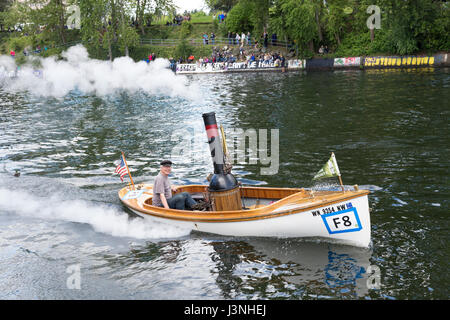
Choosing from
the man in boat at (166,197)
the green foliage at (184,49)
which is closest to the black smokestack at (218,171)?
the man in boat at (166,197)

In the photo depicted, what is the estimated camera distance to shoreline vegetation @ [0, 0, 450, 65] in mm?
44781

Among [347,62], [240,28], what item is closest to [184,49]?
[240,28]

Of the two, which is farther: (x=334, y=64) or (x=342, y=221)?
(x=334, y=64)

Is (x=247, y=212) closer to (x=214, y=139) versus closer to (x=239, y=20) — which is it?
(x=214, y=139)

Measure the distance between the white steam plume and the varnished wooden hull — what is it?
2165cm

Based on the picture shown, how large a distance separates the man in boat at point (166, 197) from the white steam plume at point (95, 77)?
20.7 meters

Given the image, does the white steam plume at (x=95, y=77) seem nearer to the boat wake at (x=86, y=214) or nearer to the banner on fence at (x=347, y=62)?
the banner on fence at (x=347, y=62)

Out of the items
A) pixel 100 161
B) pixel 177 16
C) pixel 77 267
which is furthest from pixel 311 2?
pixel 77 267

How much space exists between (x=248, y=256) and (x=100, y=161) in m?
11.3

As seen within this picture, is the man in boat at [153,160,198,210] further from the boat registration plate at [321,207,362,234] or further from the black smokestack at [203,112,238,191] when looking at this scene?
the boat registration plate at [321,207,362,234]

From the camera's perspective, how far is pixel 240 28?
62469 millimetres

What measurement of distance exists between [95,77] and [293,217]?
4217cm

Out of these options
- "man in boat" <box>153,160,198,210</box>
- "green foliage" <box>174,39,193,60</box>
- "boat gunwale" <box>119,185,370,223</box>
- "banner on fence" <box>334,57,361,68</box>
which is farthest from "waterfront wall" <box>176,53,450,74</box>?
"man in boat" <box>153,160,198,210</box>

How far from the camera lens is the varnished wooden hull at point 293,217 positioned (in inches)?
414
